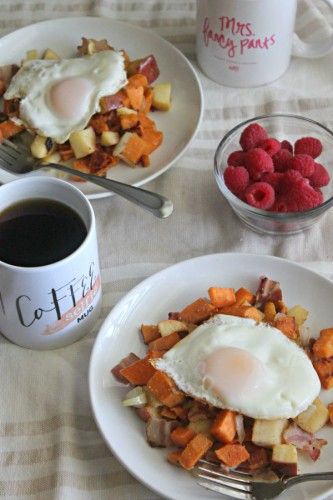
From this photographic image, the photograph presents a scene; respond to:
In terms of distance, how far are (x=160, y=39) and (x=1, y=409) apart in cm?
85

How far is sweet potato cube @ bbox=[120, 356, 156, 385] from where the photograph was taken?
1.06 meters

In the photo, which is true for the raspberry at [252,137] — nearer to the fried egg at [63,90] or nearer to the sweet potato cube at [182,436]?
the fried egg at [63,90]

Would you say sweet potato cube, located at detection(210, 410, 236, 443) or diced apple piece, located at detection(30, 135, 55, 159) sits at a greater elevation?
diced apple piece, located at detection(30, 135, 55, 159)

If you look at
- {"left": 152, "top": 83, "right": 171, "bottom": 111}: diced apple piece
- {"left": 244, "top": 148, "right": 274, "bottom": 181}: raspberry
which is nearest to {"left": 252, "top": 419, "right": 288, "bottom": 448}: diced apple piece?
{"left": 244, "top": 148, "right": 274, "bottom": 181}: raspberry

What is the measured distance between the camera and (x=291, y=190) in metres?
1.29

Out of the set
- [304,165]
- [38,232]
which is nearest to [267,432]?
[38,232]

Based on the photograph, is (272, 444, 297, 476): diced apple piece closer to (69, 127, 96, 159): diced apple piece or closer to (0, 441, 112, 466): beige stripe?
(0, 441, 112, 466): beige stripe

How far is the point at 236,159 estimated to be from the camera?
1.36m

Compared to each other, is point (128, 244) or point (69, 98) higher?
point (69, 98)

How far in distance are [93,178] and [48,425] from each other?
1.40 ft

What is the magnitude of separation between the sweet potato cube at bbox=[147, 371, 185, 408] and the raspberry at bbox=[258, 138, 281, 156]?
0.51 meters

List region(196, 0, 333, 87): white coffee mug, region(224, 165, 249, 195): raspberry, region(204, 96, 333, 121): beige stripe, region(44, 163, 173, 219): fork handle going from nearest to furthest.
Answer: region(44, 163, 173, 219): fork handle < region(224, 165, 249, 195): raspberry < region(196, 0, 333, 87): white coffee mug < region(204, 96, 333, 121): beige stripe

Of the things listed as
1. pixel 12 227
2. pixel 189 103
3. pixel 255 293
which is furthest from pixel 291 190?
pixel 12 227

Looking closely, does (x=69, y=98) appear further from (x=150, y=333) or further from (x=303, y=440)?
(x=303, y=440)
